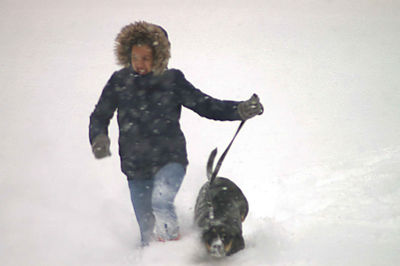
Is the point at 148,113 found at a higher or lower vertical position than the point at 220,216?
higher

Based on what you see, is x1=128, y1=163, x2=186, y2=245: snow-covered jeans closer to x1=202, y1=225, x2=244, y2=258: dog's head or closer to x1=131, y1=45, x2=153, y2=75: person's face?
x1=202, y1=225, x2=244, y2=258: dog's head

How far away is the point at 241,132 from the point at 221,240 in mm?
3035

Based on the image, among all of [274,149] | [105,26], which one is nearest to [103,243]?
[274,149]

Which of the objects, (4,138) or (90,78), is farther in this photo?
(90,78)

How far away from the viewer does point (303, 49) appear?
7.23m

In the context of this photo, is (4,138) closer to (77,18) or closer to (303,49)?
(77,18)

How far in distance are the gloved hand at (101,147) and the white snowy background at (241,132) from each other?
0.70 metres

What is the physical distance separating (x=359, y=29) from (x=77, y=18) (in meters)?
6.16

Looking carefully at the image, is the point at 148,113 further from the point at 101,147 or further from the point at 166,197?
the point at 166,197

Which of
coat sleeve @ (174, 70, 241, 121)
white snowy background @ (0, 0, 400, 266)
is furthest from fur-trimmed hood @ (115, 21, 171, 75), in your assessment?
white snowy background @ (0, 0, 400, 266)

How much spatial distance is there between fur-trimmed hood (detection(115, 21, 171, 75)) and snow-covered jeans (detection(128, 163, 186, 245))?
66 cm

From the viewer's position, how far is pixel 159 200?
8.07 ft

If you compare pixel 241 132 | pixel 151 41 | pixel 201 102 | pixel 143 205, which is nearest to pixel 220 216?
pixel 143 205

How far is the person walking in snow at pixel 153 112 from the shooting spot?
2.36 metres
